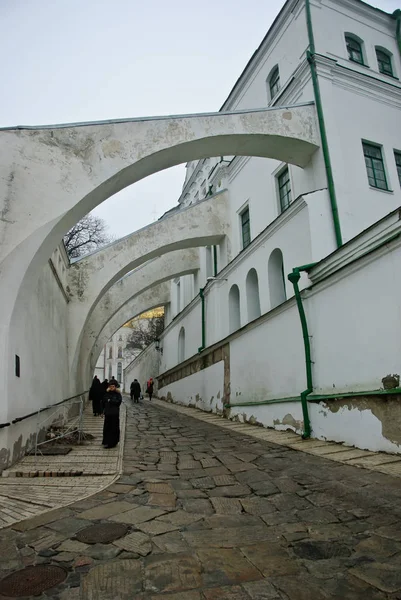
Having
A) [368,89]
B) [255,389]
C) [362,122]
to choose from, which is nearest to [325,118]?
[362,122]

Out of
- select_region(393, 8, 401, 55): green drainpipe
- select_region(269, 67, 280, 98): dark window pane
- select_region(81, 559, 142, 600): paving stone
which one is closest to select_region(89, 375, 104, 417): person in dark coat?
select_region(269, 67, 280, 98): dark window pane

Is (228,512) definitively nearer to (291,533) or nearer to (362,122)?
(291,533)

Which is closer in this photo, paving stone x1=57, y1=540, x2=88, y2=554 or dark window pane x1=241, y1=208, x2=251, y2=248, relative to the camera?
paving stone x1=57, y1=540, x2=88, y2=554

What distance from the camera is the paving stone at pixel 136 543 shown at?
9.34 ft

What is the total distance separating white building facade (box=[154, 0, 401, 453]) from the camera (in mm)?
6297

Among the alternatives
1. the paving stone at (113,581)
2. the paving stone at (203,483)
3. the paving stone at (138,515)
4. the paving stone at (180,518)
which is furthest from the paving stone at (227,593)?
the paving stone at (203,483)

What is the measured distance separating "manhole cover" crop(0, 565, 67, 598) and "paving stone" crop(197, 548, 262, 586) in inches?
35.5

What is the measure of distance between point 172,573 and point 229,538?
710mm

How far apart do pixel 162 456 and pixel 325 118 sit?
31.3ft

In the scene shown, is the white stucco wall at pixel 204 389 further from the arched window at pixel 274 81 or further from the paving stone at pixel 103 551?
the paving stone at pixel 103 551

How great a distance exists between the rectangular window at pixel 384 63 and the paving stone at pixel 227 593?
1555 cm

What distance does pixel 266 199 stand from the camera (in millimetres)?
13328

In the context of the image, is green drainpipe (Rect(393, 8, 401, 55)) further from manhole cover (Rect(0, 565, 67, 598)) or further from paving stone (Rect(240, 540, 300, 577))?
manhole cover (Rect(0, 565, 67, 598))

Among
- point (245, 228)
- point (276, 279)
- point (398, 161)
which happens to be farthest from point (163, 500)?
point (245, 228)
